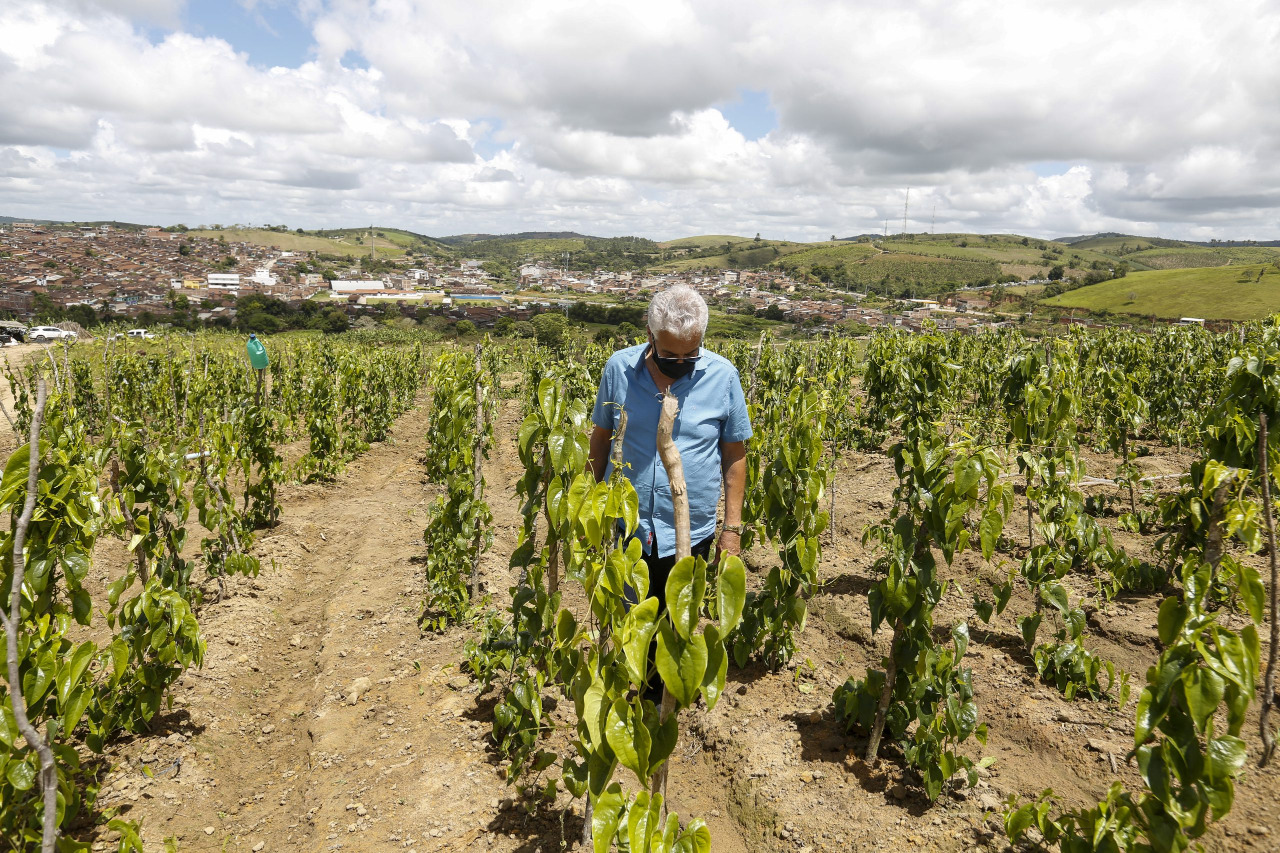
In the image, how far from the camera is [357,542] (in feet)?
25.5

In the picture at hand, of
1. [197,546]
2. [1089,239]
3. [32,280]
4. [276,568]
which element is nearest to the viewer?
[276,568]

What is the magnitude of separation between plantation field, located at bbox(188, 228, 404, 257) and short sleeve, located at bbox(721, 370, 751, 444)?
157 meters

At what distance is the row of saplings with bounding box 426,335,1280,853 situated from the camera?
5.88 ft

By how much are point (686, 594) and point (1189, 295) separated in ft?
287

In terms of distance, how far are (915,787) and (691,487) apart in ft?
6.86

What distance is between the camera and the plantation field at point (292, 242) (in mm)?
139375

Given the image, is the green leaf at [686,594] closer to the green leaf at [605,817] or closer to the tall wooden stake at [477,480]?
the green leaf at [605,817]

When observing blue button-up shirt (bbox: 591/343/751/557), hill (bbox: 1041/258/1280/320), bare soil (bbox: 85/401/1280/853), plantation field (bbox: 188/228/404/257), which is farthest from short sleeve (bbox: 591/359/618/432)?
plantation field (bbox: 188/228/404/257)

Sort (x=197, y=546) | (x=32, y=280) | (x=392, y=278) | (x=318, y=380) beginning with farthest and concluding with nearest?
(x=392, y=278), (x=32, y=280), (x=318, y=380), (x=197, y=546)

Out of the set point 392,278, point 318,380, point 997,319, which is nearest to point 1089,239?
point 997,319

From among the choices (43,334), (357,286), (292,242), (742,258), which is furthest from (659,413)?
(292,242)

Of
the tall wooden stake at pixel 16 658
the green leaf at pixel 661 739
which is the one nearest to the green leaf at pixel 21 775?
the tall wooden stake at pixel 16 658

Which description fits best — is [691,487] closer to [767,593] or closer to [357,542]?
[767,593]

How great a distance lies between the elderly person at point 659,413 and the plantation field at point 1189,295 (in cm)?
7302
